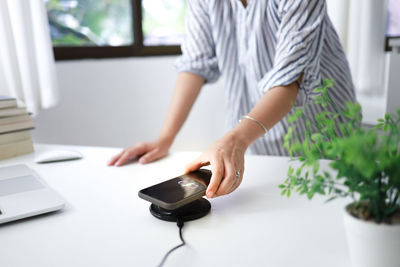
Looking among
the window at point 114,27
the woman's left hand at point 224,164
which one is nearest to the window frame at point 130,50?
the window at point 114,27

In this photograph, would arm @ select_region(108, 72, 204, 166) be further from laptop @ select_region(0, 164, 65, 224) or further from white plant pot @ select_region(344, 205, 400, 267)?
white plant pot @ select_region(344, 205, 400, 267)

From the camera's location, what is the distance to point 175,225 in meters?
0.65

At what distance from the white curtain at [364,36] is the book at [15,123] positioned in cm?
169

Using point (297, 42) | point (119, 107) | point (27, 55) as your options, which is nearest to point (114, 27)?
point (119, 107)

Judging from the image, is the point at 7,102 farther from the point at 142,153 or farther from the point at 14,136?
the point at 142,153

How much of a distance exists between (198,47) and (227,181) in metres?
0.68

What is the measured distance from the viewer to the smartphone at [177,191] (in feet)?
2.11

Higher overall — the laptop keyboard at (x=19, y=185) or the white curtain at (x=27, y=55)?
the white curtain at (x=27, y=55)

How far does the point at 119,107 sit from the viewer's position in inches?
81.9

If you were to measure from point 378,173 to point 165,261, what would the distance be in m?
0.30

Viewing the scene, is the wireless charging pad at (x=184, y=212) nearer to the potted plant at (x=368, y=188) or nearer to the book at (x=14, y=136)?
the potted plant at (x=368, y=188)

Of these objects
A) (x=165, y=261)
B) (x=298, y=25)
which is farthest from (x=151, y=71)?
(x=165, y=261)

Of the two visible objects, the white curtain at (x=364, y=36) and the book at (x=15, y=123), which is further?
the white curtain at (x=364, y=36)

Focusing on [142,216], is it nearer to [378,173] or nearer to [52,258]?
[52,258]
